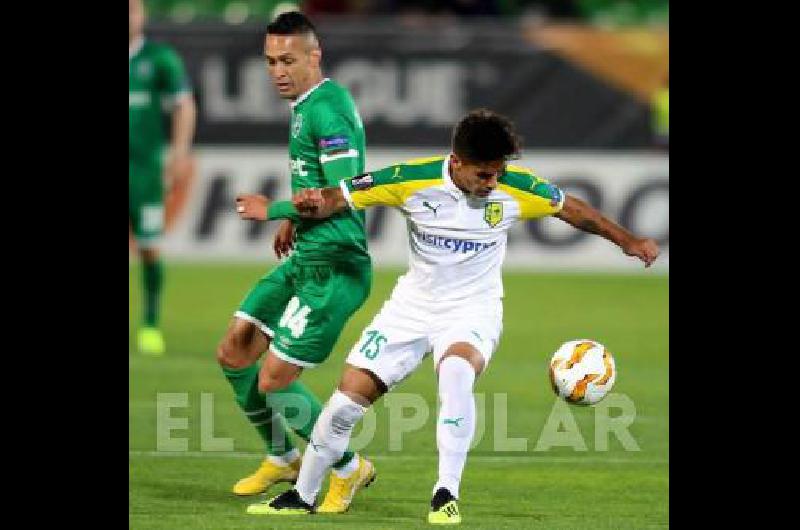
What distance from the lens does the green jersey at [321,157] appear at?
8492 millimetres

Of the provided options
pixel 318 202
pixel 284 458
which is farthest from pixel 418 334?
pixel 284 458

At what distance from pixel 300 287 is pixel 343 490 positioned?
1.05m

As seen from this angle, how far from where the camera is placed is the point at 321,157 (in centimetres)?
845

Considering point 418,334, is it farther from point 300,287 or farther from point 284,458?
point 284,458

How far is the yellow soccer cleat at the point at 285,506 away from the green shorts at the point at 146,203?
6.27 m

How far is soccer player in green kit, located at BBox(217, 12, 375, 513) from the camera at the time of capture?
849 centimetres

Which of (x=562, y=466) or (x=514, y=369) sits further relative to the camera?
(x=514, y=369)

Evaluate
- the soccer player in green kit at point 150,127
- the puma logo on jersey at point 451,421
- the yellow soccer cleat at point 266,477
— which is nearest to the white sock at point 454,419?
the puma logo on jersey at point 451,421

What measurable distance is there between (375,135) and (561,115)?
6.50 feet

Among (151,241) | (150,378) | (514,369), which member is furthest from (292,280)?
(151,241)

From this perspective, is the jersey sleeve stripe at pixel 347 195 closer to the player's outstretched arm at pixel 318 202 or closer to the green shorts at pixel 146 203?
the player's outstretched arm at pixel 318 202

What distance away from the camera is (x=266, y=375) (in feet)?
28.0

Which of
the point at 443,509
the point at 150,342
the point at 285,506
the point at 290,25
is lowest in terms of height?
the point at 150,342
